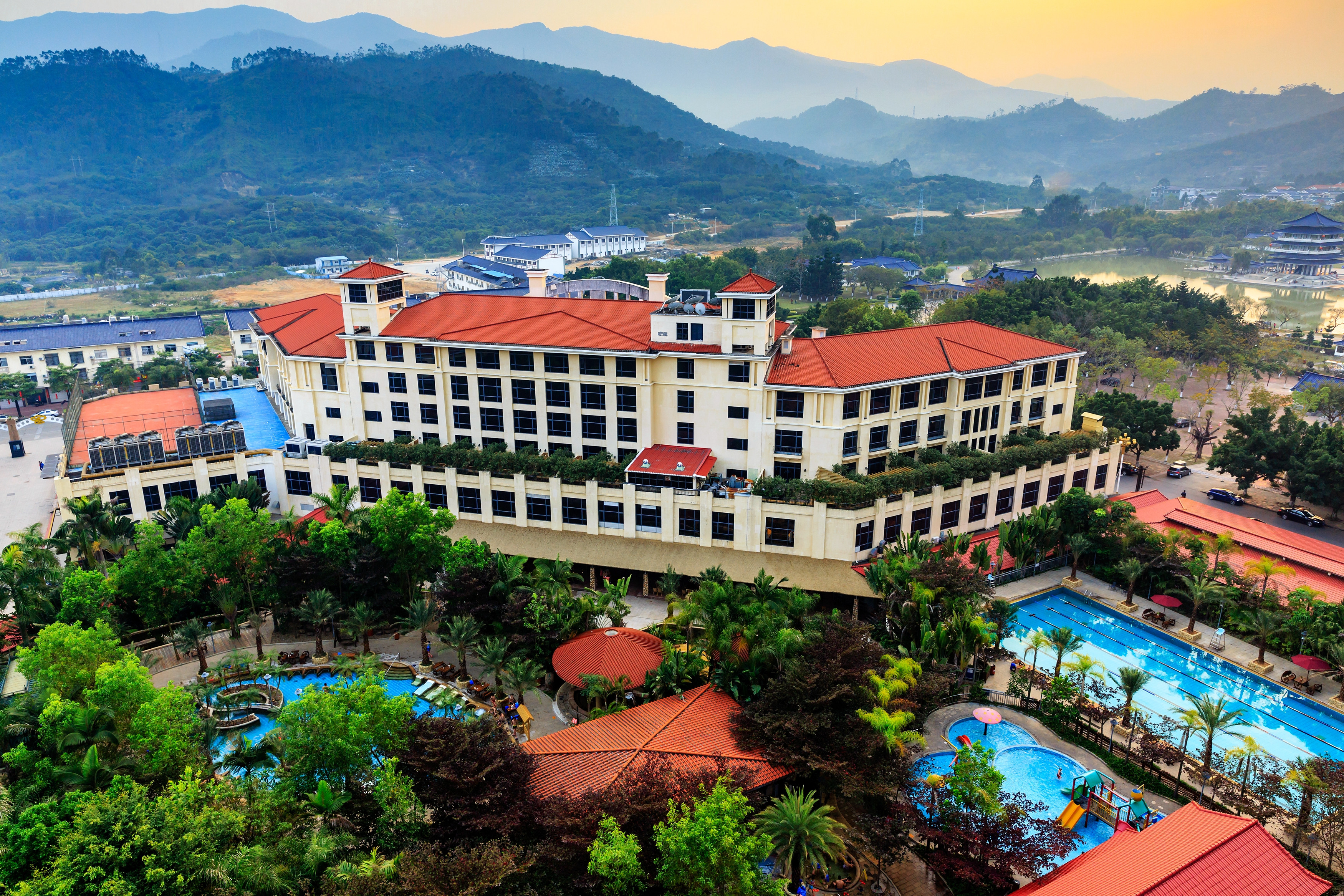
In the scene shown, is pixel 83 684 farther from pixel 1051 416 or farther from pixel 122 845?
pixel 1051 416

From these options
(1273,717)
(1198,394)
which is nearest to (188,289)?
(1198,394)

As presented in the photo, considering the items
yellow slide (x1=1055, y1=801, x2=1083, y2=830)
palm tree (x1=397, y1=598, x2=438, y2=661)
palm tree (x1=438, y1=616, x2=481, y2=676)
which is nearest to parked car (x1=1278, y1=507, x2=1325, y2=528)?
yellow slide (x1=1055, y1=801, x2=1083, y2=830)

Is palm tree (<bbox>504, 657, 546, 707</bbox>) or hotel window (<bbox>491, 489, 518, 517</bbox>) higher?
hotel window (<bbox>491, 489, 518, 517</bbox>)

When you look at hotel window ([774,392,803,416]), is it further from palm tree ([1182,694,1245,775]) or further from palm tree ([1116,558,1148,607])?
palm tree ([1182,694,1245,775])

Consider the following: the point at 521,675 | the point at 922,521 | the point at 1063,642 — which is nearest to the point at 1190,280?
the point at 922,521

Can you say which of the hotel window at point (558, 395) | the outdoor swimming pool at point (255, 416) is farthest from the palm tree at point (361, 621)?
the outdoor swimming pool at point (255, 416)
